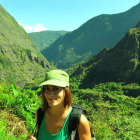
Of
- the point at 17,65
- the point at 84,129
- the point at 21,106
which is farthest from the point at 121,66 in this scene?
the point at 17,65

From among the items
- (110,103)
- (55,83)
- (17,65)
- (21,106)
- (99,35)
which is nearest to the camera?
(55,83)

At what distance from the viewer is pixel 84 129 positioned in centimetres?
168

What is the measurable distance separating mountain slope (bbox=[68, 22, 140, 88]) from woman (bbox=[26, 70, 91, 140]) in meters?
42.8

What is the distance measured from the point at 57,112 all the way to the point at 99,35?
17572cm

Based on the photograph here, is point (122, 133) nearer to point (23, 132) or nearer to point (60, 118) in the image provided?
point (23, 132)

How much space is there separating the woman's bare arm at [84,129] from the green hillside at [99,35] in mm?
151085

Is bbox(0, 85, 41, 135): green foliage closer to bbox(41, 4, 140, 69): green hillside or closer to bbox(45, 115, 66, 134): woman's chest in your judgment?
bbox(45, 115, 66, 134): woman's chest

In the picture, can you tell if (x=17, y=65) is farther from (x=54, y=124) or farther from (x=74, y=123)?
(x=74, y=123)

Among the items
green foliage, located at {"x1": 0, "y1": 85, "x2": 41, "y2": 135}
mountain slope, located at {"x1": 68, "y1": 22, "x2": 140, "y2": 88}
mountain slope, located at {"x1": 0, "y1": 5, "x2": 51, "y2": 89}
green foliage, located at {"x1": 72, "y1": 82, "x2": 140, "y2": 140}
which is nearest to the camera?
green foliage, located at {"x1": 0, "y1": 85, "x2": 41, "y2": 135}

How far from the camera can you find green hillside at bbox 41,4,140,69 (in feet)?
483

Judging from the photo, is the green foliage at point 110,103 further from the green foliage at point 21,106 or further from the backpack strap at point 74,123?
the backpack strap at point 74,123

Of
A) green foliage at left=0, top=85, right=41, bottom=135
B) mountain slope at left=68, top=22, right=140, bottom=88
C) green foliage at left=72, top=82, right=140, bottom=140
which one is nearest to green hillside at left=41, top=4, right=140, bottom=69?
mountain slope at left=68, top=22, right=140, bottom=88

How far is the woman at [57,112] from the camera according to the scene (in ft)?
5.52

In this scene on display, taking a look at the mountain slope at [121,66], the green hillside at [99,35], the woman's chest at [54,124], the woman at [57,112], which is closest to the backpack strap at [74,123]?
the woman at [57,112]
